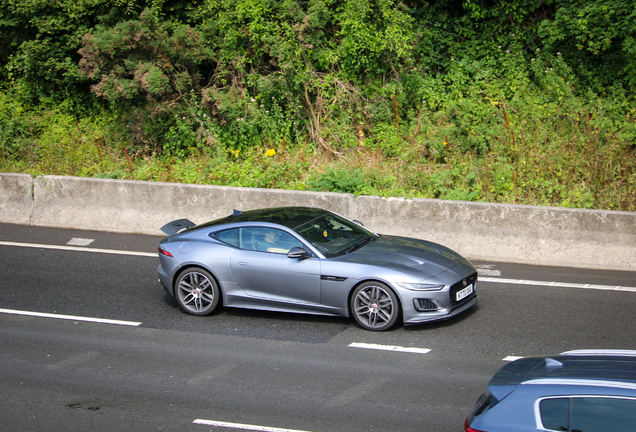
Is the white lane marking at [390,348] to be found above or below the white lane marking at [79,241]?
below

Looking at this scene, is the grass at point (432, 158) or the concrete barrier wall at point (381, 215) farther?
the grass at point (432, 158)

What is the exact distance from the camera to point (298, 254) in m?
7.99

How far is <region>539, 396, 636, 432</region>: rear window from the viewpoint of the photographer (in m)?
3.48

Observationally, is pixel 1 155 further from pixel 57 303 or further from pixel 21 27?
pixel 57 303

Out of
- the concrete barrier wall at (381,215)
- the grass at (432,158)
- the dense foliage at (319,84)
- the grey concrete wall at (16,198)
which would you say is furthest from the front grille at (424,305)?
the grey concrete wall at (16,198)

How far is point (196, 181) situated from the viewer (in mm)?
13977

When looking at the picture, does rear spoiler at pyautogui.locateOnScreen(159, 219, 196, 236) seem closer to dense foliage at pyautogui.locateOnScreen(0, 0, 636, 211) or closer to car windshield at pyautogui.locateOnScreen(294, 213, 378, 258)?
car windshield at pyautogui.locateOnScreen(294, 213, 378, 258)

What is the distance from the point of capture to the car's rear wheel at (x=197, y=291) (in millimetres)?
8555

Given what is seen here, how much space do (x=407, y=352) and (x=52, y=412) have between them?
12.3 ft

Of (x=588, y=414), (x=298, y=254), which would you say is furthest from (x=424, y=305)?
(x=588, y=414)

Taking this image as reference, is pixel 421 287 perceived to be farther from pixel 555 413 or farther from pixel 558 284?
pixel 555 413

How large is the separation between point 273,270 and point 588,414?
199 inches

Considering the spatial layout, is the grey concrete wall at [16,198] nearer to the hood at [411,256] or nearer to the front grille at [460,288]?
the hood at [411,256]

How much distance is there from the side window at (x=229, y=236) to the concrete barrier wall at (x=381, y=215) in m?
3.54
